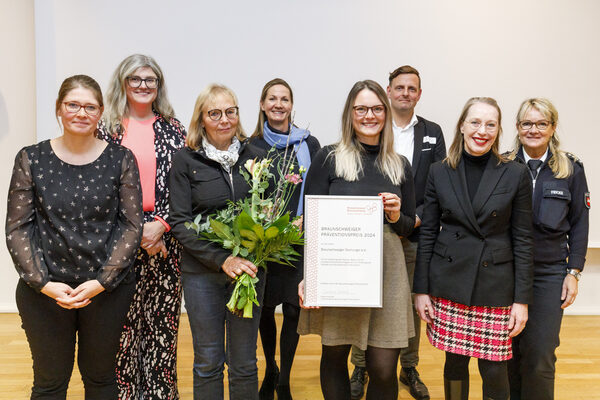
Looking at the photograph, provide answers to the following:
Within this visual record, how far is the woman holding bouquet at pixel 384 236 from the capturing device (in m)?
2.10

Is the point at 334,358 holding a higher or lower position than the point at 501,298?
lower

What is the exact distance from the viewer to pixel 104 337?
2.03 meters

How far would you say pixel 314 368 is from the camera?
11.2ft

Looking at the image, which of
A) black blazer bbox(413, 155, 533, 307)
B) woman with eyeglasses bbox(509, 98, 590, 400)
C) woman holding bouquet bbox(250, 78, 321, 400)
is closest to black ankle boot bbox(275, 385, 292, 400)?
woman holding bouquet bbox(250, 78, 321, 400)

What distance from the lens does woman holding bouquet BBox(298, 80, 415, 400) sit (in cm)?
210

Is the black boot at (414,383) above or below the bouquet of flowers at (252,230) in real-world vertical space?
below

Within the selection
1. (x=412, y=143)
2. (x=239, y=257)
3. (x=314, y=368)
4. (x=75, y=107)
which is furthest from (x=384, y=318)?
(x=75, y=107)

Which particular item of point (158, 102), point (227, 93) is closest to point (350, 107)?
point (227, 93)

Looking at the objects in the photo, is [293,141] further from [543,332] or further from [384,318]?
[543,332]

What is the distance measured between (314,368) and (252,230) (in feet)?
5.93

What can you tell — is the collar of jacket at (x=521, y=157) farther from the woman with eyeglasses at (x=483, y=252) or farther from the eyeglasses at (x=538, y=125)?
the woman with eyeglasses at (x=483, y=252)

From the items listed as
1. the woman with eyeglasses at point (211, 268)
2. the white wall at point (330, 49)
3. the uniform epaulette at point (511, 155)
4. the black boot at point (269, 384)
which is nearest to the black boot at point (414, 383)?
the black boot at point (269, 384)

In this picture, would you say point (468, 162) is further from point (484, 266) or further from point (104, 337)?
point (104, 337)

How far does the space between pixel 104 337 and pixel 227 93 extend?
1.20 meters
